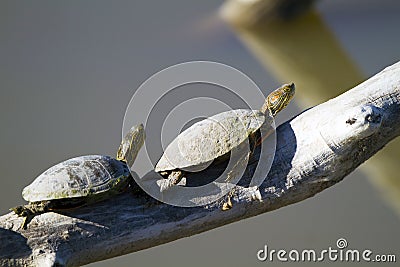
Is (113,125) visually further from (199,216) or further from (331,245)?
(199,216)

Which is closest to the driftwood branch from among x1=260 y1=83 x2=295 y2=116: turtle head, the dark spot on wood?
the dark spot on wood

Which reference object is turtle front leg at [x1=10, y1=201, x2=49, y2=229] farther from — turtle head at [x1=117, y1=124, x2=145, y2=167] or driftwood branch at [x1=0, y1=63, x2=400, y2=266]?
turtle head at [x1=117, y1=124, x2=145, y2=167]

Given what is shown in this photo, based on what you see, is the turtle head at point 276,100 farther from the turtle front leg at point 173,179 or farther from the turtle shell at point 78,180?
the turtle shell at point 78,180

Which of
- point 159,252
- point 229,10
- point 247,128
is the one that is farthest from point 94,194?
point 229,10

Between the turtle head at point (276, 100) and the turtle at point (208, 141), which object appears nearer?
the turtle at point (208, 141)

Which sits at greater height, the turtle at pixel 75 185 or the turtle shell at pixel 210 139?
the turtle at pixel 75 185

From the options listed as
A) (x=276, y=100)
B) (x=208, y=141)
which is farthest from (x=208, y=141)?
(x=276, y=100)

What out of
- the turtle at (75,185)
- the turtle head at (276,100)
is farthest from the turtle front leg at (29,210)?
the turtle head at (276,100)

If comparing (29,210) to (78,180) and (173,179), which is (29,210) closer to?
(78,180)

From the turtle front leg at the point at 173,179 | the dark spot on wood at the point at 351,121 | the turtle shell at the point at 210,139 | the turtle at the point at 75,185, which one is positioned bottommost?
the dark spot on wood at the point at 351,121
